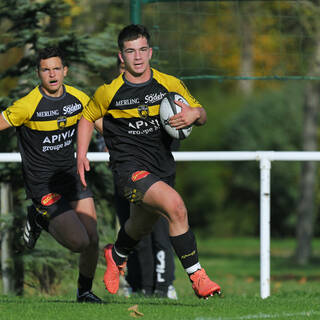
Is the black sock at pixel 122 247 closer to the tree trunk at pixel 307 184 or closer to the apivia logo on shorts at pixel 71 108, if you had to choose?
the apivia logo on shorts at pixel 71 108

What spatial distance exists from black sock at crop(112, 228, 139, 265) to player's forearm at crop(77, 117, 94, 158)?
2.80 ft

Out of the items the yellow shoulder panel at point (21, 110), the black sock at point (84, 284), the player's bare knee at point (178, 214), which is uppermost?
the yellow shoulder panel at point (21, 110)

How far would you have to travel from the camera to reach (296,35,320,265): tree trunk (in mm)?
24000

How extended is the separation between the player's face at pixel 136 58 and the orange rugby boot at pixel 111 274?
5.09 ft

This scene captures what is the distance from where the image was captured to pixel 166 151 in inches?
268

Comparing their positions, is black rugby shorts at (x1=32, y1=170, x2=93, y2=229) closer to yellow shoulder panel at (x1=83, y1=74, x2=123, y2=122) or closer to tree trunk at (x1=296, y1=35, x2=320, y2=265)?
yellow shoulder panel at (x1=83, y1=74, x2=123, y2=122)

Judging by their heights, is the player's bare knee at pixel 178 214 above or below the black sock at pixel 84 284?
above

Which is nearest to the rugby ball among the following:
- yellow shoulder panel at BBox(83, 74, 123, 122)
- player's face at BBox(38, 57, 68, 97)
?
yellow shoulder panel at BBox(83, 74, 123, 122)

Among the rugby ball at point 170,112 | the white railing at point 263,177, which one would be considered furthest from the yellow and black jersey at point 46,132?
the rugby ball at point 170,112

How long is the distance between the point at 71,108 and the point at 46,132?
0.32m

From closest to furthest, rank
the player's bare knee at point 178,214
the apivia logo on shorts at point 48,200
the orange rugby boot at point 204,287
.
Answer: the orange rugby boot at point 204,287, the player's bare knee at point 178,214, the apivia logo on shorts at point 48,200

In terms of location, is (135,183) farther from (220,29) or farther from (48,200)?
(220,29)

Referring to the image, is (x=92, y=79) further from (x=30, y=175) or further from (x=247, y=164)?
(x=247, y=164)

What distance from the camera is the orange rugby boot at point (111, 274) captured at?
6.89 m
